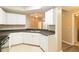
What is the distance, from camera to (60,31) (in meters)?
1.54

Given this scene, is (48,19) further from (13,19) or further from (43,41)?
(13,19)

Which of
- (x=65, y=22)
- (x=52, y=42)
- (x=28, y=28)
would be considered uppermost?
(x=65, y=22)

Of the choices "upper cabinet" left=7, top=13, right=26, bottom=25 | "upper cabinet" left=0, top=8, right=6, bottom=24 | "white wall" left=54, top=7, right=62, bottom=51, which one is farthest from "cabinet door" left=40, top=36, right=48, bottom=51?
"upper cabinet" left=0, top=8, right=6, bottom=24

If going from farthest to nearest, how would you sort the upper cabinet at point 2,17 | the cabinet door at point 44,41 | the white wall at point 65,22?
the white wall at point 65,22 → the cabinet door at point 44,41 → the upper cabinet at point 2,17

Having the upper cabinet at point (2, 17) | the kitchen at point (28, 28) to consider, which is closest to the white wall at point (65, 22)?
the kitchen at point (28, 28)

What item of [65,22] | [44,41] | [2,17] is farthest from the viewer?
[65,22]

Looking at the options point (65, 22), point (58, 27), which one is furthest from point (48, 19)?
point (65, 22)

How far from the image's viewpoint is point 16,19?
5.15ft

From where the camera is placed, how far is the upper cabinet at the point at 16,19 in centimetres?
154

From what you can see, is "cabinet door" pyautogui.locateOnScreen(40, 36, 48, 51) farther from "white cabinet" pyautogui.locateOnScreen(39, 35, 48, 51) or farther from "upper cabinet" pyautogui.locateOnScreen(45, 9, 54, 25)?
"upper cabinet" pyautogui.locateOnScreen(45, 9, 54, 25)

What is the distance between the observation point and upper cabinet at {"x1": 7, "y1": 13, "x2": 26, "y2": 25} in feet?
5.04

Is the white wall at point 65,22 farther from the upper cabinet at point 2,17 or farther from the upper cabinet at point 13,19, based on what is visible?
the upper cabinet at point 2,17
